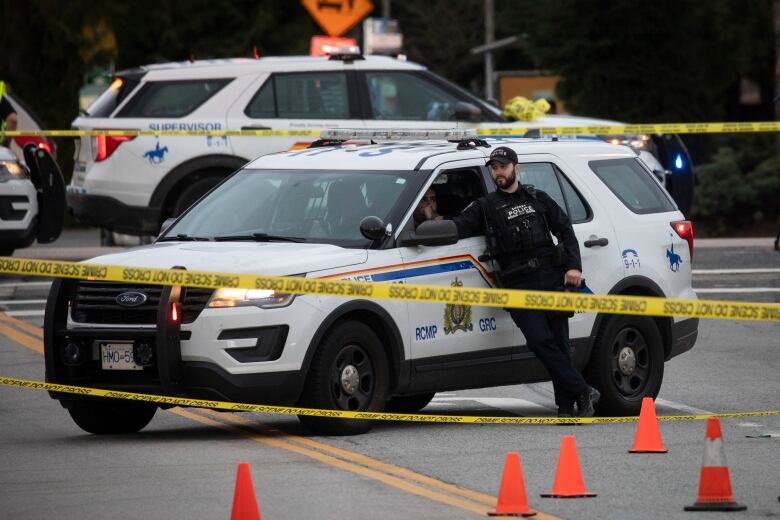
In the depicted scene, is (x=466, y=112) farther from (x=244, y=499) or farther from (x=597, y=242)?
(x=244, y=499)

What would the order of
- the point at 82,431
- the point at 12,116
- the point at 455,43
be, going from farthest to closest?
the point at 455,43, the point at 12,116, the point at 82,431

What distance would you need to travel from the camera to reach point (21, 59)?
31.1m

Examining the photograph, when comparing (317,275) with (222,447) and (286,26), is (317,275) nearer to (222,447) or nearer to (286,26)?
(222,447)

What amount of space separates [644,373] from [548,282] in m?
1.38

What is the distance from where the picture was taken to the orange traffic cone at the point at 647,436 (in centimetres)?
981

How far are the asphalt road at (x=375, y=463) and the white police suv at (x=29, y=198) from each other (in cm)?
561

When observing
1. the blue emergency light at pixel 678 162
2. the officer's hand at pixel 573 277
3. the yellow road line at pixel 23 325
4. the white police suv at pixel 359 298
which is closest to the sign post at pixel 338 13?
the blue emergency light at pixel 678 162

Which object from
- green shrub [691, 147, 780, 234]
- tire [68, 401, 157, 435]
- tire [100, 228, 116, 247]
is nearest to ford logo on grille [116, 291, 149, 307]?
tire [68, 401, 157, 435]

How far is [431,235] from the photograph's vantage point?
34.6ft

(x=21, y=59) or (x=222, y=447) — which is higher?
(x=21, y=59)

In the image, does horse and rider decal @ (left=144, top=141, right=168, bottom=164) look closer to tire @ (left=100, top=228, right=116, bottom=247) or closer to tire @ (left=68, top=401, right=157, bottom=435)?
tire @ (left=100, top=228, right=116, bottom=247)

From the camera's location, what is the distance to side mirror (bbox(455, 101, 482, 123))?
18750 mm

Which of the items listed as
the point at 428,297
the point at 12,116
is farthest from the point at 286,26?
the point at 428,297

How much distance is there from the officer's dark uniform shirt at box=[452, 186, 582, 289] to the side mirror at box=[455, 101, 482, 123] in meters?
7.64
